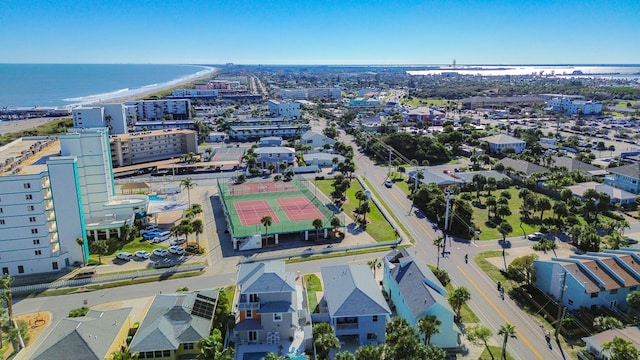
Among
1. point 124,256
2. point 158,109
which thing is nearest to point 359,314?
point 124,256

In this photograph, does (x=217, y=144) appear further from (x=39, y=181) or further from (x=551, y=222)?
(x=551, y=222)

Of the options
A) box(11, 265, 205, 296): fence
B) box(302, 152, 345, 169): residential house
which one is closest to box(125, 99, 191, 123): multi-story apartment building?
box(302, 152, 345, 169): residential house

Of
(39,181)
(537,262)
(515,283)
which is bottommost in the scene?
(515,283)

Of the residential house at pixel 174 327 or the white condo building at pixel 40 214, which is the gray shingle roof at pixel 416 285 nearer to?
the residential house at pixel 174 327

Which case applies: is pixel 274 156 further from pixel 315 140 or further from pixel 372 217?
pixel 372 217

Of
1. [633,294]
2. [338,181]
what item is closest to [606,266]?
[633,294]
